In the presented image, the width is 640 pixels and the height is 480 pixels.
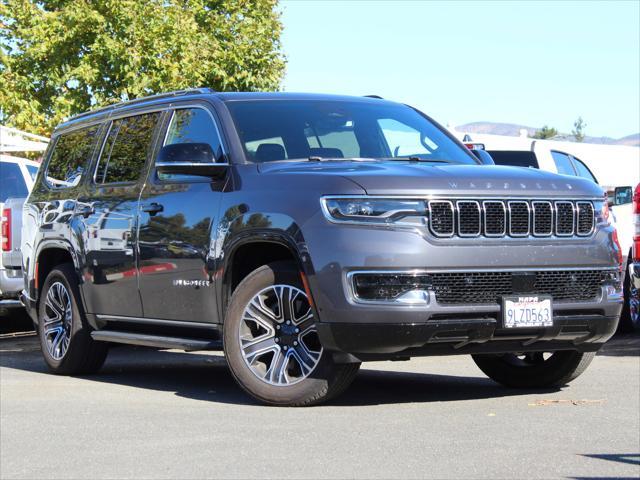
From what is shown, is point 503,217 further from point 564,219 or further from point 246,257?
point 246,257

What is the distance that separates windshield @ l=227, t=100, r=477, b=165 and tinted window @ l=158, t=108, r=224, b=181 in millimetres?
190

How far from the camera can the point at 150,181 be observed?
9.54 metres

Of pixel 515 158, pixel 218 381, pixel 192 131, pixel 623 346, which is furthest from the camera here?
pixel 515 158

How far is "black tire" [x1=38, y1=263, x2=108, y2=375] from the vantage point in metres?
10.5

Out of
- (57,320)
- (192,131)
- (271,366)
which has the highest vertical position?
(192,131)

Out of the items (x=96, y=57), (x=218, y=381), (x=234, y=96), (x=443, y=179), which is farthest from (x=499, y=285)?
(x=96, y=57)

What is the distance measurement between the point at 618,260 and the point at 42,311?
15.7 feet

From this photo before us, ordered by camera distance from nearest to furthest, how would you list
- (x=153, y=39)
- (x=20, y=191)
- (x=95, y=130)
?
(x=95, y=130)
(x=20, y=191)
(x=153, y=39)

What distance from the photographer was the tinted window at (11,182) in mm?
16266

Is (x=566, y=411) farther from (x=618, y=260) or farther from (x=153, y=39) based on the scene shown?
(x=153, y=39)

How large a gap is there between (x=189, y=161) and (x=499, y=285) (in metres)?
2.18

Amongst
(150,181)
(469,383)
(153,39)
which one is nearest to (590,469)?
(469,383)

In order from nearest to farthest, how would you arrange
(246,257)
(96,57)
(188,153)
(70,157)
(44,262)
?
1. (246,257)
2. (188,153)
3. (70,157)
4. (44,262)
5. (96,57)

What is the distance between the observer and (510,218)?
8.11 metres
